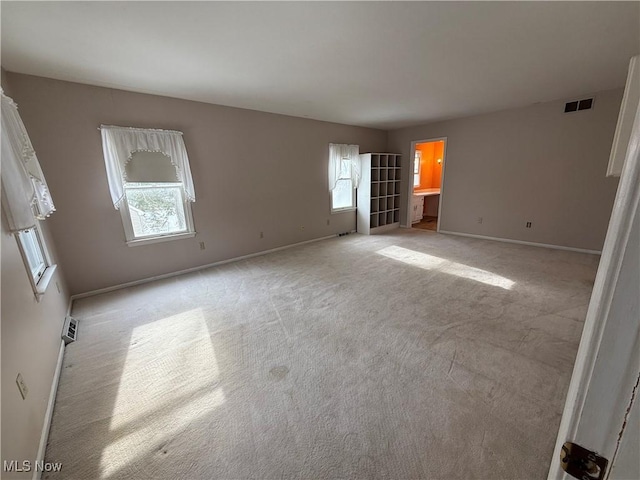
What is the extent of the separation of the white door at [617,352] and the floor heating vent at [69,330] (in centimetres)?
324

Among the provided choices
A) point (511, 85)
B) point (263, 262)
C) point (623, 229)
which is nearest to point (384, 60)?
point (511, 85)

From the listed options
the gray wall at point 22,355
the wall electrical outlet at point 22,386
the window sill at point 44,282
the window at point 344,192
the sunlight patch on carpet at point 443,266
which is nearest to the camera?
the gray wall at point 22,355

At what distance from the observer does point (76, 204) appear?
2.93m

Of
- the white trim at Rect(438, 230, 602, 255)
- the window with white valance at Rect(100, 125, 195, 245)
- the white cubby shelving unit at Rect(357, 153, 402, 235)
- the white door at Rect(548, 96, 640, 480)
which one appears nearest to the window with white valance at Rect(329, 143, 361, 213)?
the white cubby shelving unit at Rect(357, 153, 402, 235)

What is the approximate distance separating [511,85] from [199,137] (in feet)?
13.5

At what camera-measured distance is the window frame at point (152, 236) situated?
3215 mm

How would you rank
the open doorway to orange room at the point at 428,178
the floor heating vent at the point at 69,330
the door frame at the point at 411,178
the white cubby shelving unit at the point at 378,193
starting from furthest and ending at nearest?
the open doorway to orange room at the point at 428,178
the white cubby shelving unit at the point at 378,193
the door frame at the point at 411,178
the floor heating vent at the point at 69,330

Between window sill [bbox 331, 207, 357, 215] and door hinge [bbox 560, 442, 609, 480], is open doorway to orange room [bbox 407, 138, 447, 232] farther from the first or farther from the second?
door hinge [bbox 560, 442, 609, 480]

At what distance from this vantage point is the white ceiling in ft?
5.59

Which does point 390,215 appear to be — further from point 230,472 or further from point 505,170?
point 230,472

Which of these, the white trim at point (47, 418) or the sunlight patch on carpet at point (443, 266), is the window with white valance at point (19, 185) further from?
the sunlight patch on carpet at point (443, 266)

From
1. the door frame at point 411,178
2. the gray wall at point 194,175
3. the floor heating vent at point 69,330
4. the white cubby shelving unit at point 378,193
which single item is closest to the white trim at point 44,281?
the floor heating vent at point 69,330

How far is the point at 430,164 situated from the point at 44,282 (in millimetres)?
8395

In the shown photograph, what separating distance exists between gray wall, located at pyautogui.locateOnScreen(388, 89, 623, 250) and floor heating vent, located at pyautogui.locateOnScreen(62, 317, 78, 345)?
6140 millimetres
